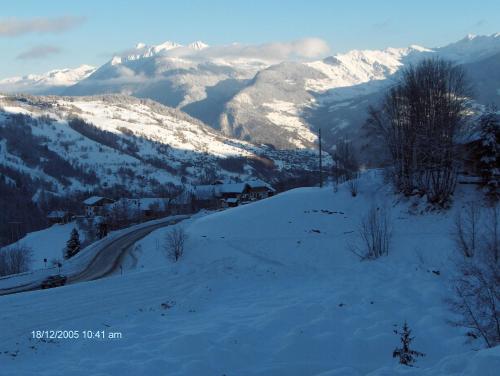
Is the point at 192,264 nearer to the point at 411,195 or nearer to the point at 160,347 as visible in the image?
the point at 160,347

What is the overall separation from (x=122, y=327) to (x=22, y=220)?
493 ft

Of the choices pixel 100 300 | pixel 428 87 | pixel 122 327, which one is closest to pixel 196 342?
pixel 122 327

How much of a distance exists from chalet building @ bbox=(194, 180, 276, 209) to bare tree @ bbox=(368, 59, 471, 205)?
7787cm

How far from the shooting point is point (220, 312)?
18797 millimetres

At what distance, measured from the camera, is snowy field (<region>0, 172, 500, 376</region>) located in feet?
42.0

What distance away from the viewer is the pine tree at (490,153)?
33219mm

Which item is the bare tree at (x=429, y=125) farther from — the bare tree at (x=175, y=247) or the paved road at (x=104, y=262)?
the paved road at (x=104, y=262)

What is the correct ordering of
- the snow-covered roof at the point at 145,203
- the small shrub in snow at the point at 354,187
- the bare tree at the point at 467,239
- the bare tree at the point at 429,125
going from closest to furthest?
the bare tree at the point at 467,239 < the bare tree at the point at 429,125 < the small shrub in snow at the point at 354,187 < the snow-covered roof at the point at 145,203

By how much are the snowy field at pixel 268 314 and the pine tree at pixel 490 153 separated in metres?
1.86

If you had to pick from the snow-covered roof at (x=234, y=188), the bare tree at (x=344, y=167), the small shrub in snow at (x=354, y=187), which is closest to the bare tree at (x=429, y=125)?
the small shrub in snow at (x=354, y=187)

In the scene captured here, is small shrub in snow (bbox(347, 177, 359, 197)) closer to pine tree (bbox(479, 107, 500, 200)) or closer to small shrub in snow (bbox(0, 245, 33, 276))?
pine tree (bbox(479, 107, 500, 200))

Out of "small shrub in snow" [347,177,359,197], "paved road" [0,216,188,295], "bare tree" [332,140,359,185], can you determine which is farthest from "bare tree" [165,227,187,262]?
"bare tree" [332,140,359,185]

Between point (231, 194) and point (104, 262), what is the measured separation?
73939 mm

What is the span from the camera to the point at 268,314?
693 inches
